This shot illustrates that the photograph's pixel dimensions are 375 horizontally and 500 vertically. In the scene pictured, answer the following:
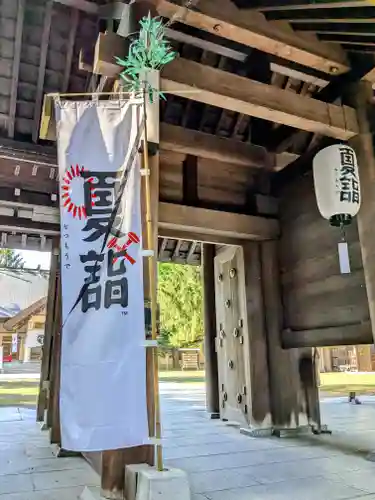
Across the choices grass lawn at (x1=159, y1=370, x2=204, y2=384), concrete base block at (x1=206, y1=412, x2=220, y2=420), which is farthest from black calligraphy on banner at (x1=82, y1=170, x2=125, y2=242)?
grass lawn at (x1=159, y1=370, x2=204, y2=384)

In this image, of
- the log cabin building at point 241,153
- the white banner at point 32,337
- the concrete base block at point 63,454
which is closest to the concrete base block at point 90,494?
the log cabin building at point 241,153

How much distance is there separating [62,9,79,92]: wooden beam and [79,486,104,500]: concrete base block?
3508 millimetres

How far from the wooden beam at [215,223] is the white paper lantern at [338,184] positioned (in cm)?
117

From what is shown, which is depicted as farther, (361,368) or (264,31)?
(361,368)

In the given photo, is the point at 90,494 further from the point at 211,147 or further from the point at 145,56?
the point at 211,147

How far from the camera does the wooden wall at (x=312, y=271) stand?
3.95 metres

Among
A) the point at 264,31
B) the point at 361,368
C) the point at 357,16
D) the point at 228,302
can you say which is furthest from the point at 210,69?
the point at 361,368

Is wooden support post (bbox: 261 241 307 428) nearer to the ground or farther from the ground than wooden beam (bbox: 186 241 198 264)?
nearer to the ground

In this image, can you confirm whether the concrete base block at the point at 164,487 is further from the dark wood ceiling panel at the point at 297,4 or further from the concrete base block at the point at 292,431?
the dark wood ceiling panel at the point at 297,4

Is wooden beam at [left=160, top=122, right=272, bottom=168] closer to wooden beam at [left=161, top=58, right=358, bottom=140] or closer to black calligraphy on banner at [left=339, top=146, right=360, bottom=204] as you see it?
wooden beam at [left=161, top=58, right=358, bottom=140]

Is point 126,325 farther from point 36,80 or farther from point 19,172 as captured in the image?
point 19,172

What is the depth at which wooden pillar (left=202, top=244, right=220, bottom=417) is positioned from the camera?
6.09m

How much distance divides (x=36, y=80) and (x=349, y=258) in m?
3.57

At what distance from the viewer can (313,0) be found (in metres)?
3.15
